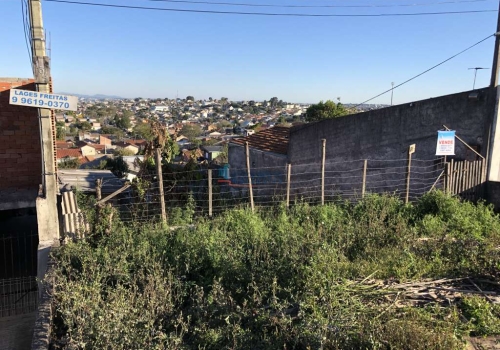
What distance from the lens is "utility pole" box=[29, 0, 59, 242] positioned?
568cm

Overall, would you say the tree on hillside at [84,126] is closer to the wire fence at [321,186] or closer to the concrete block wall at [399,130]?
the wire fence at [321,186]

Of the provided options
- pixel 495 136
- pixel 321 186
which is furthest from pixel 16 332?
pixel 495 136

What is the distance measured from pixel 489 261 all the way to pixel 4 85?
945 cm

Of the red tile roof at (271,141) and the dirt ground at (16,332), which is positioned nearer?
the dirt ground at (16,332)

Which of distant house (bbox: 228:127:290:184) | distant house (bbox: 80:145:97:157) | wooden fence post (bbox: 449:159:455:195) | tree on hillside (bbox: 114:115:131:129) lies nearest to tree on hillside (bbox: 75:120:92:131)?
tree on hillside (bbox: 114:115:131:129)

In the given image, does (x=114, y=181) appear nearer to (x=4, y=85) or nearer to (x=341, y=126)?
(x=4, y=85)

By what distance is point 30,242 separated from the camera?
916 centimetres

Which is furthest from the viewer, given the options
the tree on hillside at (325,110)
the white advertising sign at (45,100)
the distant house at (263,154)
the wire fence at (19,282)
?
the tree on hillside at (325,110)

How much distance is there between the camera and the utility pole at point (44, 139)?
5.68 meters

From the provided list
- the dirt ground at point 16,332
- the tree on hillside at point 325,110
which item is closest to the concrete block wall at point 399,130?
the dirt ground at point 16,332

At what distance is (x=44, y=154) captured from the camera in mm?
6047

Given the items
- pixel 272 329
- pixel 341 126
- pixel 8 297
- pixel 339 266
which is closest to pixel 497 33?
pixel 341 126

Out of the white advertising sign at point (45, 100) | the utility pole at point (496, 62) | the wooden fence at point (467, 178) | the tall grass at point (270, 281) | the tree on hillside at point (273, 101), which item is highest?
the tree on hillside at point (273, 101)

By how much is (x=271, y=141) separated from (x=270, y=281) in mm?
11201
